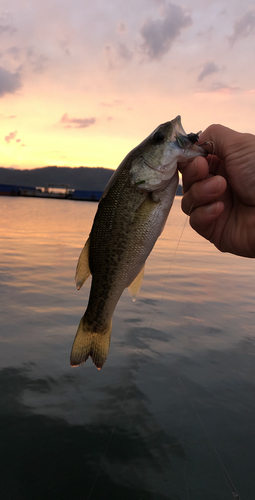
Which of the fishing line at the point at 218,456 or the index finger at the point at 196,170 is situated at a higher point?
the index finger at the point at 196,170

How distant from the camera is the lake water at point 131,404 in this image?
4469 millimetres

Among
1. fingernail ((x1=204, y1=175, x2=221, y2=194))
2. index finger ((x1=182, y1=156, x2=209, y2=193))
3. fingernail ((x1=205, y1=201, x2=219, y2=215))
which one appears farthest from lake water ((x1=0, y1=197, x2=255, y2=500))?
index finger ((x1=182, y1=156, x2=209, y2=193))

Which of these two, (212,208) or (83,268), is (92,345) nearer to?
(83,268)

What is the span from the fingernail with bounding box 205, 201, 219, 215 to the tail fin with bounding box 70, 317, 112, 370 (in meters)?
1.79

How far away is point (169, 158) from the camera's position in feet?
11.2

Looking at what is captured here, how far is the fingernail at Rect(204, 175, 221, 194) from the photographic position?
3.94 m

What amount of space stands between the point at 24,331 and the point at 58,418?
3290 mm

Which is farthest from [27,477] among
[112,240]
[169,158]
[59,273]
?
[59,273]

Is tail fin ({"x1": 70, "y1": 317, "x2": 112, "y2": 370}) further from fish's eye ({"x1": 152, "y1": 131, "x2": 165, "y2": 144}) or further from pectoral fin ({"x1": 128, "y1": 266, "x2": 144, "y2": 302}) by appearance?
fish's eye ({"x1": 152, "y1": 131, "x2": 165, "y2": 144})

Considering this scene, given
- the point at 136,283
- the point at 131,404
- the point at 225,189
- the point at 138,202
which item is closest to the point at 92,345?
the point at 136,283

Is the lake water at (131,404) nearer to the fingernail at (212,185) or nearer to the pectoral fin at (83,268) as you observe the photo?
the pectoral fin at (83,268)

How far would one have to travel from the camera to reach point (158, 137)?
3.45m

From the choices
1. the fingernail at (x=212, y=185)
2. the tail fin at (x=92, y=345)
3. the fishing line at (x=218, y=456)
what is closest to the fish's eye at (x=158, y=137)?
the fingernail at (x=212, y=185)

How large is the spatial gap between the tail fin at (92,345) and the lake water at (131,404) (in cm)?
183
